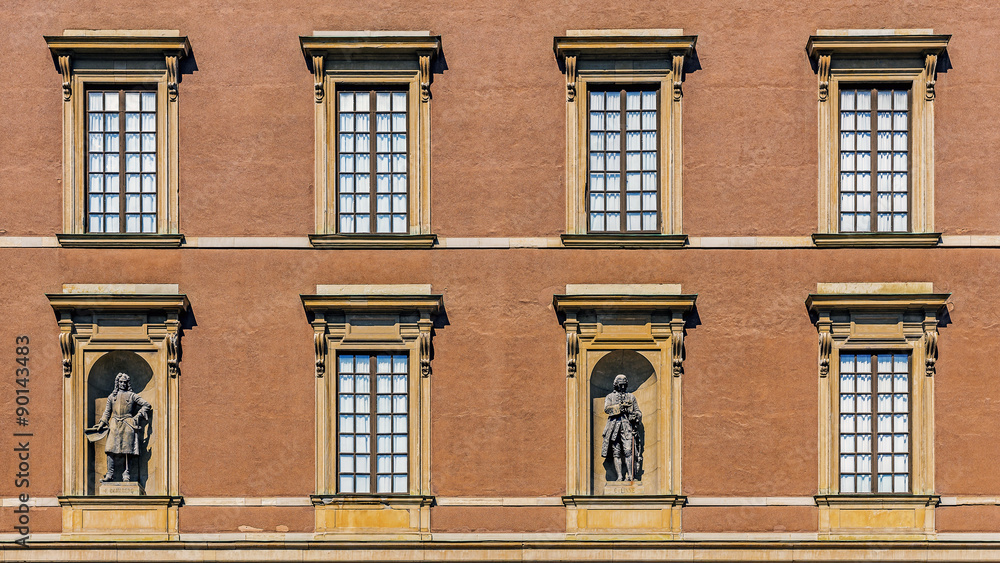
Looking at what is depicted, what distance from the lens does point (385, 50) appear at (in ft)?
72.1

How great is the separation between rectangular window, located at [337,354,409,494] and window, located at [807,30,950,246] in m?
6.71

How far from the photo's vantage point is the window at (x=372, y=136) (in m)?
21.9

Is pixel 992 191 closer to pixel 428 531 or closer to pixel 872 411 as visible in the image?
pixel 872 411

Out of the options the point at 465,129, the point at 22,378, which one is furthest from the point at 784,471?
the point at 22,378

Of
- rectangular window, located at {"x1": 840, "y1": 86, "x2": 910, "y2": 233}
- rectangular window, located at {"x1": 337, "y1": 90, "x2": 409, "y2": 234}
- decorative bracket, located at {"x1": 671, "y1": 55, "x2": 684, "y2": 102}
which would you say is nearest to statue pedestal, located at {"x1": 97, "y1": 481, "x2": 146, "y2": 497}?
rectangular window, located at {"x1": 337, "y1": 90, "x2": 409, "y2": 234}

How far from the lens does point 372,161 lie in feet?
72.9

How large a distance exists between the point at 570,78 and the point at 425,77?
2179 mm

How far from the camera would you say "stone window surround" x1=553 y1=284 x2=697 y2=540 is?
21594 millimetres

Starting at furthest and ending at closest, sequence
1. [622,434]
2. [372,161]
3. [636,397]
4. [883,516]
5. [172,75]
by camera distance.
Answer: [372,161] → [636,397] → [172,75] → [622,434] → [883,516]

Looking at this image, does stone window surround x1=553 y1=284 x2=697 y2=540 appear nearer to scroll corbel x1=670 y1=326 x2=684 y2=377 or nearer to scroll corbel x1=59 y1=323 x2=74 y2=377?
scroll corbel x1=670 y1=326 x2=684 y2=377

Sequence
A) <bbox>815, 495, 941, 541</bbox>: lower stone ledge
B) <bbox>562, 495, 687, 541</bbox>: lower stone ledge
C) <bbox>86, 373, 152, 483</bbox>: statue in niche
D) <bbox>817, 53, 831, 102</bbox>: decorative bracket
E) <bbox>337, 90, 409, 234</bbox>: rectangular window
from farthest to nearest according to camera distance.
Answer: <bbox>337, 90, 409, 234</bbox>: rectangular window
<bbox>817, 53, 831, 102</bbox>: decorative bracket
<bbox>86, 373, 152, 483</bbox>: statue in niche
<bbox>562, 495, 687, 541</bbox>: lower stone ledge
<bbox>815, 495, 941, 541</bbox>: lower stone ledge

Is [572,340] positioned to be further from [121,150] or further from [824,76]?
[121,150]

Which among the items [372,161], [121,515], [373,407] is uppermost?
[372,161]

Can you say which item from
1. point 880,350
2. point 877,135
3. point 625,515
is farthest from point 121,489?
point 877,135
